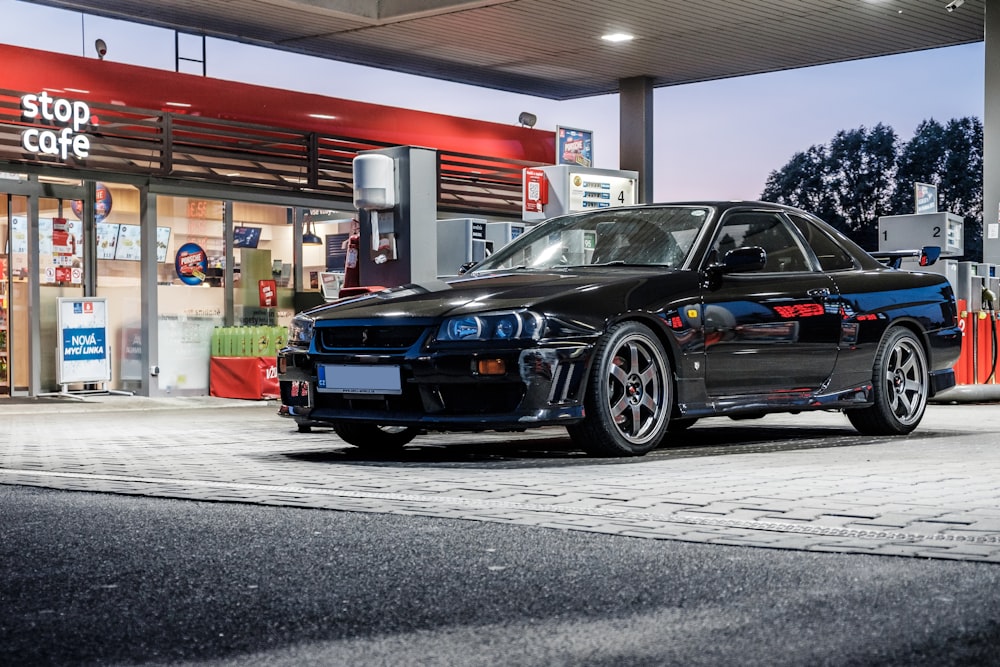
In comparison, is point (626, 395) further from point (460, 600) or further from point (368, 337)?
point (460, 600)

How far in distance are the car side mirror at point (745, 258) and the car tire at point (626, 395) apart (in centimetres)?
69

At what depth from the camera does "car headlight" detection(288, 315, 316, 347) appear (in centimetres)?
780

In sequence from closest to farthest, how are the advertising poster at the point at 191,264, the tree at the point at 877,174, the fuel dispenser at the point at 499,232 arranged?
the fuel dispenser at the point at 499,232 → the advertising poster at the point at 191,264 → the tree at the point at 877,174

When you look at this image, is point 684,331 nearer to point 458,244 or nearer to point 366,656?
point 366,656

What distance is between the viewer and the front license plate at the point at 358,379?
724cm

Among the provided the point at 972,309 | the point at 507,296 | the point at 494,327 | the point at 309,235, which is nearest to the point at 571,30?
the point at 309,235

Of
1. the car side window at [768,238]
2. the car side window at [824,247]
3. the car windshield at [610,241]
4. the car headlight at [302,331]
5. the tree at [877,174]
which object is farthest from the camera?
the tree at [877,174]

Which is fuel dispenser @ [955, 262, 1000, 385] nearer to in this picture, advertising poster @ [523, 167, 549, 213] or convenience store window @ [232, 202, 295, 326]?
advertising poster @ [523, 167, 549, 213]

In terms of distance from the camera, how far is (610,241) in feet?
27.4

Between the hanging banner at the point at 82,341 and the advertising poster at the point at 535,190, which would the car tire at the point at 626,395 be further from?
the hanging banner at the point at 82,341

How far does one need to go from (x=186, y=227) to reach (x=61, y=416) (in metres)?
5.66

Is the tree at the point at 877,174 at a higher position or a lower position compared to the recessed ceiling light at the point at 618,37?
higher

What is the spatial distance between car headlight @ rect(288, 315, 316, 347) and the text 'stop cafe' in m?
10.3

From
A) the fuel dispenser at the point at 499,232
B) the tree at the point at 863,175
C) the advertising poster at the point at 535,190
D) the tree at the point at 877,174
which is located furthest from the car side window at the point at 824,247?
the tree at the point at 863,175
